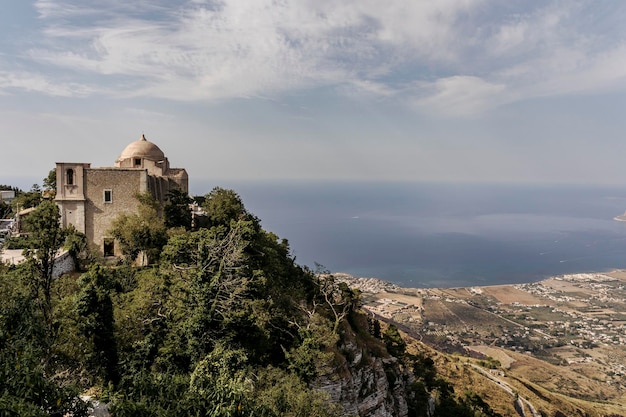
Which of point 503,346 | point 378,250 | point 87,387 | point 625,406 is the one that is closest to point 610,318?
point 503,346

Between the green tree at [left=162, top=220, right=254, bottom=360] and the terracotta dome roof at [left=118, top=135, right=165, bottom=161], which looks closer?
→ the green tree at [left=162, top=220, right=254, bottom=360]

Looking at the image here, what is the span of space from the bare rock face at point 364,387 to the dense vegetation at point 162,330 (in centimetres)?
80

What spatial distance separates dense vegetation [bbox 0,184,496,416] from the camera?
885 centimetres

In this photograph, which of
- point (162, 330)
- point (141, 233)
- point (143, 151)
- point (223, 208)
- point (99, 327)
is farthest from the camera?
point (143, 151)

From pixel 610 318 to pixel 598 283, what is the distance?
32.8 metres

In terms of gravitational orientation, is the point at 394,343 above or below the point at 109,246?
below

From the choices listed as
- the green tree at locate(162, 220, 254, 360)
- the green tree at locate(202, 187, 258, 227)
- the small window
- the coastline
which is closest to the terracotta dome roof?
the green tree at locate(202, 187, 258, 227)

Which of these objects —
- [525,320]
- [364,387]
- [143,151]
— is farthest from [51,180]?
[525,320]

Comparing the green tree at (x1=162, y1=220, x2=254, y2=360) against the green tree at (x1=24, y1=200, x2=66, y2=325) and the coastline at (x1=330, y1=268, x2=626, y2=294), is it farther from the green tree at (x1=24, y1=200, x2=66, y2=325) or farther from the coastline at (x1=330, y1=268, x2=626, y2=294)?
the coastline at (x1=330, y1=268, x2=626, y2=294)

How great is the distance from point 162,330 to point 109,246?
11788 millimetres

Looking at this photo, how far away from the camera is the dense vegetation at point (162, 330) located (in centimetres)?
885

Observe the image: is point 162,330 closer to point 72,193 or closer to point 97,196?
point 97,196

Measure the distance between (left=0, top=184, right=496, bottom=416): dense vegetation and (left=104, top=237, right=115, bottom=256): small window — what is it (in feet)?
4.45

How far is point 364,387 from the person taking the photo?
2120 centimetres
